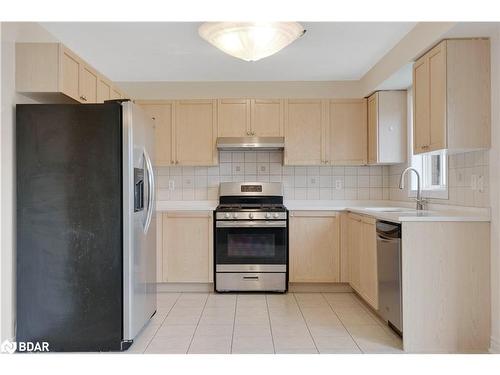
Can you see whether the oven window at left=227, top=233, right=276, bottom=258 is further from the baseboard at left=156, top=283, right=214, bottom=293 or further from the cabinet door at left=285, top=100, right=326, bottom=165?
the cabinet door at left=285, top=100, right=326, bottom=165

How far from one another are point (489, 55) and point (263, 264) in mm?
2669

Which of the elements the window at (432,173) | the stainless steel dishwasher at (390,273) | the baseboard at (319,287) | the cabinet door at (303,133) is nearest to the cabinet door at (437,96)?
the window at (432,173)

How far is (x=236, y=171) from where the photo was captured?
4777 millimetres

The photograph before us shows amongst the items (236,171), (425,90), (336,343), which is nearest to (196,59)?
(236,171)

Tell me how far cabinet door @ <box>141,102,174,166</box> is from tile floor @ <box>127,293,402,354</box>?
58.0 inches

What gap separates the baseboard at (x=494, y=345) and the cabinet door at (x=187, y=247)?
101 inches

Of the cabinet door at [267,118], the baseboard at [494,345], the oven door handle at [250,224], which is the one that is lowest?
the baseboard at [494,345]

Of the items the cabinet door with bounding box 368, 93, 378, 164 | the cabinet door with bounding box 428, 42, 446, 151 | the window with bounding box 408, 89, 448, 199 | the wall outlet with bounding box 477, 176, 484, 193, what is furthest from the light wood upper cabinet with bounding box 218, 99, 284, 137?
the wall outlet with bounding box 477, 176, 484, 193

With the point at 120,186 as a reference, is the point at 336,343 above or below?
below

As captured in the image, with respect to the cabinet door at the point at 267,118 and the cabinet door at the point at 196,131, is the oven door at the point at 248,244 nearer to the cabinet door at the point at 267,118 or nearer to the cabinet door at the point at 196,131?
the cabinet door at the point at 196,131

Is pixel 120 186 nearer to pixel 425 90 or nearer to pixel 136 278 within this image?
pixel 136 278

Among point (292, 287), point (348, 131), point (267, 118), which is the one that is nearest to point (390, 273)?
point (292, 287)

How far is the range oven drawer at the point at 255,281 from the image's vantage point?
417 centimetres
